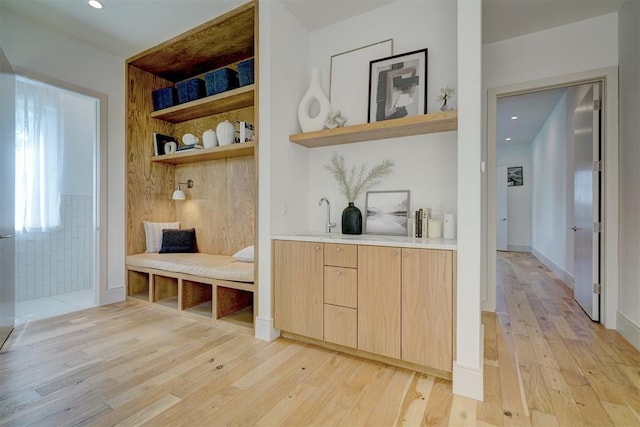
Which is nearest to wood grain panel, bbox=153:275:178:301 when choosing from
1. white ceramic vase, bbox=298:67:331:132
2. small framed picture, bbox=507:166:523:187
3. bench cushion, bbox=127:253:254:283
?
bench cushion, bbox=127:253:254:283

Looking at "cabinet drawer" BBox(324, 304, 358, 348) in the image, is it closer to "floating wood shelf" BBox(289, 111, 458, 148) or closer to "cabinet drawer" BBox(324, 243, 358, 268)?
"cabinet drawer" BBox(324, 243, 358, 268)

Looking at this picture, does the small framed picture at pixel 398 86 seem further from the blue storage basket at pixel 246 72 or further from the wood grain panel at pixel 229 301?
the wood grain panel at pixel 229 301

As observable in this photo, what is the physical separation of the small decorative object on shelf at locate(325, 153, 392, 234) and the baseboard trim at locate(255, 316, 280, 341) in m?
0.97

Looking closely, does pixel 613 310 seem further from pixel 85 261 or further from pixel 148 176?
pixel 85 261

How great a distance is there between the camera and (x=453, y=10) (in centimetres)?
234

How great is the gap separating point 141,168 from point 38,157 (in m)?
1.20

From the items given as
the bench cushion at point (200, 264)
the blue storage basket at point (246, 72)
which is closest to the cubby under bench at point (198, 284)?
the bench cushion at point (200, 264)

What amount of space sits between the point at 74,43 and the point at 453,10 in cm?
365

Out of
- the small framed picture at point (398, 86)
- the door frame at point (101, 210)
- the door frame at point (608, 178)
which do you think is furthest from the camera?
the door frame at point (101, 210)

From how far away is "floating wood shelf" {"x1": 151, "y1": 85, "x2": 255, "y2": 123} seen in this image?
2.93m

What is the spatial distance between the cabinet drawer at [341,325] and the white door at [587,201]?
8.03 ft

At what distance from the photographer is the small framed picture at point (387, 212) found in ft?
8.12

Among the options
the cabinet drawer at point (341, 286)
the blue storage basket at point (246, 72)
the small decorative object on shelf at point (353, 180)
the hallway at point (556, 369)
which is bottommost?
the hallway at point (556, 369)

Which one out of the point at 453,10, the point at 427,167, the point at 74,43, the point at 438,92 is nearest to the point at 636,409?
the point at 427,167
